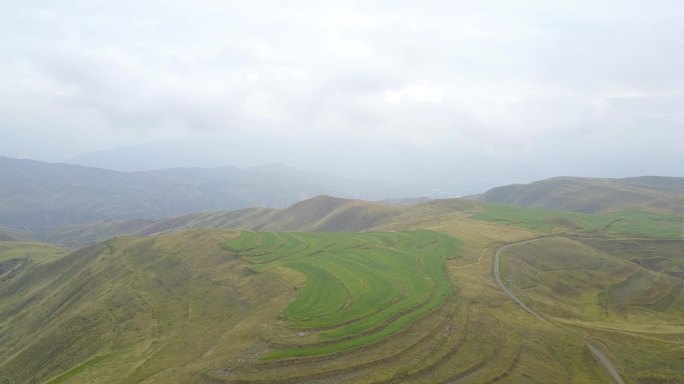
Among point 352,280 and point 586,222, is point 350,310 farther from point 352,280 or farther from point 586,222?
point 586,222

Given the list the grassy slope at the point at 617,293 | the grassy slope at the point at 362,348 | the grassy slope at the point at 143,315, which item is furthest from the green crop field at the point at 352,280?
the grassy slope at the point at 617,293

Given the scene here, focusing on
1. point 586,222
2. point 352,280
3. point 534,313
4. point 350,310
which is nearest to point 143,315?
point 352,280

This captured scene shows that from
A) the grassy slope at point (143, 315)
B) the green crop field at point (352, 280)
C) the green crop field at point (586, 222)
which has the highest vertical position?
the green crop field at point (586, 222)

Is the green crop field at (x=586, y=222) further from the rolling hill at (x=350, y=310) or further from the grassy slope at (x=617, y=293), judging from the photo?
the grassy slope at (x=617, y=293)

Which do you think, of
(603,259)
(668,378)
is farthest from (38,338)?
(603,259)

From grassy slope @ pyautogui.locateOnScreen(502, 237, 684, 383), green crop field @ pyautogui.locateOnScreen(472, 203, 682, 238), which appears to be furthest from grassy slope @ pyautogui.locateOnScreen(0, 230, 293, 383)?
green crop field @ pyautogui.locateOnScreen(472, 203, 682, 238)

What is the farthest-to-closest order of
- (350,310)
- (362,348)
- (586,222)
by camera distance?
(586,222) → (350,310) → (362,348)
